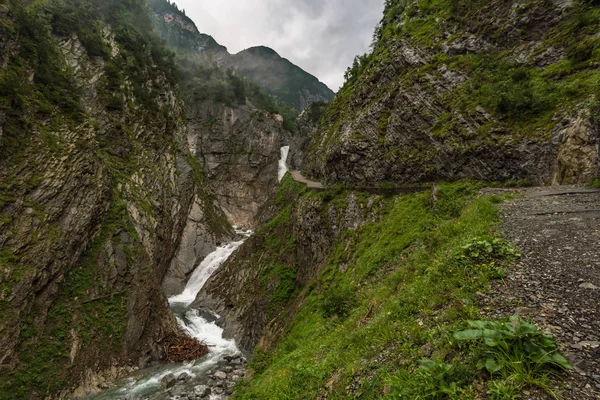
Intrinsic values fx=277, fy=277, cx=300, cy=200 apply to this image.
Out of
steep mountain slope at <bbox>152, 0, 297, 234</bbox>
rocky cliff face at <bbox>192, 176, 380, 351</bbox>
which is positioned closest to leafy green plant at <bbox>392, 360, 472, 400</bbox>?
rocky cliff face at <bbox>192, 176, 380, 351</bbox>

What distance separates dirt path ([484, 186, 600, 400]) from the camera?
3.04 m

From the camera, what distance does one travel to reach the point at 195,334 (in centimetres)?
2572

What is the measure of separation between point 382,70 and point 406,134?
10527 millimetres

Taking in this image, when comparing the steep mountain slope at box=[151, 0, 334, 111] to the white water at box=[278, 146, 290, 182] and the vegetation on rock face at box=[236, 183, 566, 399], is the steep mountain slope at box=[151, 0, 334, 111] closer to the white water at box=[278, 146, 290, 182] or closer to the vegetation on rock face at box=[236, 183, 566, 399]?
the white water at box=[278, 146, 290, 182]

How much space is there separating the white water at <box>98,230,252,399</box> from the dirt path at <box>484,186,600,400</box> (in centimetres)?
1827

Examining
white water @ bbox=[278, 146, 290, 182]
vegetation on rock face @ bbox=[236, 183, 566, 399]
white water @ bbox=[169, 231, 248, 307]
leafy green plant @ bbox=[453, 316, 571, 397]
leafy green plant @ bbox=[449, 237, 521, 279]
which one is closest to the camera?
leafy green plant @ bbox=[453, 316, 571, 397]

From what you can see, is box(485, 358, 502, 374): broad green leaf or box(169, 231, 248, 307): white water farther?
box(169, 231, 248, 307): white water

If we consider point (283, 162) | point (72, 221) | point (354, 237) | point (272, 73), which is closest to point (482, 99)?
point (354, 237)

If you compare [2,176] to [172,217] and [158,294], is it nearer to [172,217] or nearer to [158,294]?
[158,294]

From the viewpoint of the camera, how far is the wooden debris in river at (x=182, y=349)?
21.1m

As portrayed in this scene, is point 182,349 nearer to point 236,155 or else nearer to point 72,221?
point 72,221

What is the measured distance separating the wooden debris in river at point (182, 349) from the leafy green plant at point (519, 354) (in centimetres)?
2322

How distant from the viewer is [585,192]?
9.51 metres

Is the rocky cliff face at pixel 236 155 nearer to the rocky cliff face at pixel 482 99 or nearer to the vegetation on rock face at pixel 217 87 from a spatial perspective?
the vegetation on rock face at pixel 217 87
